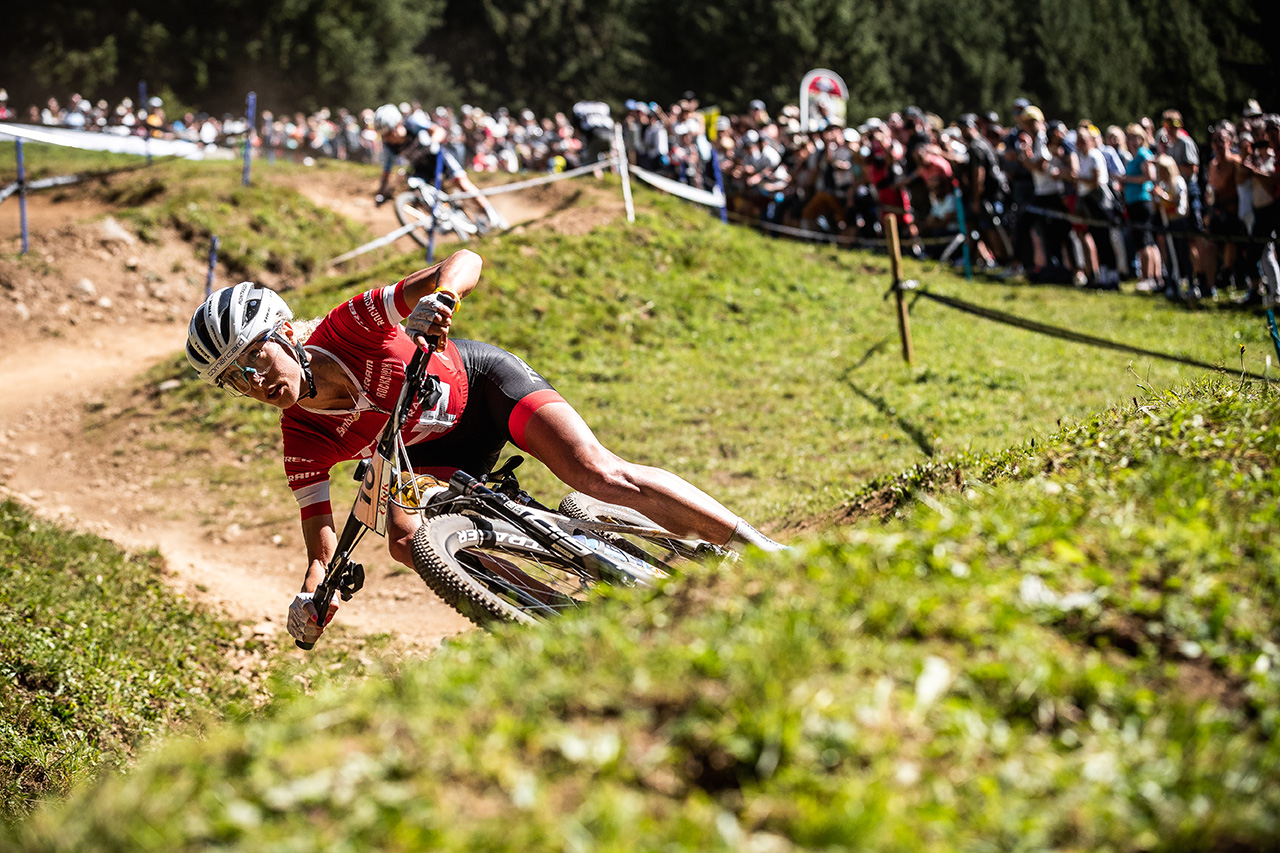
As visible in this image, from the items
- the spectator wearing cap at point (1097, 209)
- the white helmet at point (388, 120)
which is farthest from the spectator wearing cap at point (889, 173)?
the white helmet at point (388, 120)

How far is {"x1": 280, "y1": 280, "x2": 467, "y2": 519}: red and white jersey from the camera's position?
5.21 meters

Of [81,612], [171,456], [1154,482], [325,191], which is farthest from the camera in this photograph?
[325,191]

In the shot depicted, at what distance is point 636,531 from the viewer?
5.48 metres

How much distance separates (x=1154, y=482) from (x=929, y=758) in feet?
6.14

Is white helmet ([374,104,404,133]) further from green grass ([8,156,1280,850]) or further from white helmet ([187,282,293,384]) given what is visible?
green grass ([8,156,1280,850])

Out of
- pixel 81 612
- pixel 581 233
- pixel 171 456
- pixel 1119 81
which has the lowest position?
pixel 171 456

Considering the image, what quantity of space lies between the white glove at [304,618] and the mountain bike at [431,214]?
10.5 m

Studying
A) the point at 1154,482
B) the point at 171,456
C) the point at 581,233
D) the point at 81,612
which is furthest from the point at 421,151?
the point at 1154,482

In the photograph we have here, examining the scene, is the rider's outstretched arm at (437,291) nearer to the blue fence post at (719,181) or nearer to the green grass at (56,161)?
the blue fence post at (719,181)

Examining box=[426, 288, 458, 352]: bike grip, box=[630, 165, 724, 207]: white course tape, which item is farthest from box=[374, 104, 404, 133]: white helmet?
box=[426, 288, 458, 352]: bike grip

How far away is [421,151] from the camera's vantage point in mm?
16312

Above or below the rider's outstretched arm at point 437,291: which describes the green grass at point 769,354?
below

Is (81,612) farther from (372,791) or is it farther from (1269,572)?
(1269,572)

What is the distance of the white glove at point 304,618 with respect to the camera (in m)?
5.09
